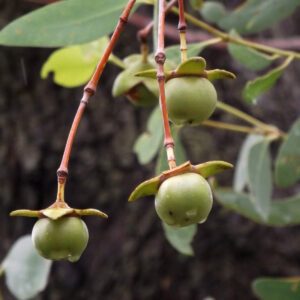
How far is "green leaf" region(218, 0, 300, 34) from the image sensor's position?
1208 mm

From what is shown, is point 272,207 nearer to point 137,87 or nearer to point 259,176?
point 259,176

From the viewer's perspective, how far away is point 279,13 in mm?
1217

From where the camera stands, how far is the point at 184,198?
2.06ft

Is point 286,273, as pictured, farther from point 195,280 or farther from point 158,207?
point 158,207

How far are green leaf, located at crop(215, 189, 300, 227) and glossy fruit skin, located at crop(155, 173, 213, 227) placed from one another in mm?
717

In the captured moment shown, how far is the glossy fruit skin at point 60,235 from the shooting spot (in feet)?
2.21

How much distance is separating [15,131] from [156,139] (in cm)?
71

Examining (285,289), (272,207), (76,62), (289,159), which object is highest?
(76,62)

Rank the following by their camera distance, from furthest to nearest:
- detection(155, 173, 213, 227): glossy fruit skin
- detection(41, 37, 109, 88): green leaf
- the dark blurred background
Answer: the dark blurred background < detection(41, 37, 109, 88): green leaf < detection(155, 173, 213, 227): glossy fruit skin

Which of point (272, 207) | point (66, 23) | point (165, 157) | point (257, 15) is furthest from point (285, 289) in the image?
point (66, 23)

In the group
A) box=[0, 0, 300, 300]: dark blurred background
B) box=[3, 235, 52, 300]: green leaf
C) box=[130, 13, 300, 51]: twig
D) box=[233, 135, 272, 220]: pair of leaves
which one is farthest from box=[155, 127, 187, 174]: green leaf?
box=[0, 0, 300, 300]: dark blurred background

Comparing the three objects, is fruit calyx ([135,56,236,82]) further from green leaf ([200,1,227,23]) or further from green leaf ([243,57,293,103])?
green leaf ([200,1,227,23])

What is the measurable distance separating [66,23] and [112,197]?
1006 mm

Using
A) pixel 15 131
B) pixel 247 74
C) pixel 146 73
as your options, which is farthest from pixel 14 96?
pixel 146 73
